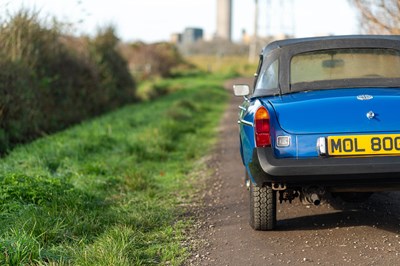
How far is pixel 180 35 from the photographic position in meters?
111

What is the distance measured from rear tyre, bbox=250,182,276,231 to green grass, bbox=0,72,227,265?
728mm

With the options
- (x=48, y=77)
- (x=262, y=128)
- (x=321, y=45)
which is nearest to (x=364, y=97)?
(x=262, y=128)

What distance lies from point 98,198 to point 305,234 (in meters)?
2.63

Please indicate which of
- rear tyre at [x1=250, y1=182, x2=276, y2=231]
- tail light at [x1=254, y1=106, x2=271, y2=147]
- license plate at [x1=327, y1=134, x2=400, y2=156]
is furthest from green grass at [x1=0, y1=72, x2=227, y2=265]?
license plate at [x1=327, y1=134, x2=400, y2=156]

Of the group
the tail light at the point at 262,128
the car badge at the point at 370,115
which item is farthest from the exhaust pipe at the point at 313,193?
the car badge at the point at 370,115

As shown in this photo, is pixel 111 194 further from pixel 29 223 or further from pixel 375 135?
pixel 375 135

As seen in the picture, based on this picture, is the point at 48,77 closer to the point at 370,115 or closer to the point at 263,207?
the point at 263,207

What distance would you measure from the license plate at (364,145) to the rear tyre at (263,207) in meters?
0.79

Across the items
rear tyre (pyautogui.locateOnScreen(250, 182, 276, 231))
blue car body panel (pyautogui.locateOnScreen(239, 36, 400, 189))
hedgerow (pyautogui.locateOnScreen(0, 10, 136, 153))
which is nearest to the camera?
blue car body panel (pyautogui.locateOnScreen(239, 36, 400, 189))

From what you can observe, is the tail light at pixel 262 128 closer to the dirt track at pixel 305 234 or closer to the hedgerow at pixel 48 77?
the dirt track at pixel 305 234

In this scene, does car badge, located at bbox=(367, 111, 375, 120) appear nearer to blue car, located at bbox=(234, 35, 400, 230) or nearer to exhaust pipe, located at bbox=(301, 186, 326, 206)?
blue car, located at bbox=(234, 35, 400, 230)

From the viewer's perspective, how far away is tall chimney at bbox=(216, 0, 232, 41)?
118 m

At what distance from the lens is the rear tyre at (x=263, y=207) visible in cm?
543

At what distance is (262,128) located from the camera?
4.99 m
